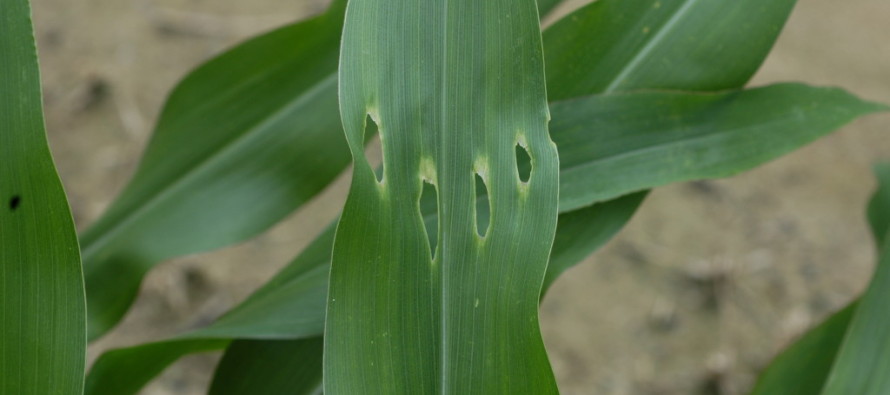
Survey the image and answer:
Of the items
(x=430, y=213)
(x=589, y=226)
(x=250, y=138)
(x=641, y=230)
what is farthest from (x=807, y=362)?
(x=641, y=230)

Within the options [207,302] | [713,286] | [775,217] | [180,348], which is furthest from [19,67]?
[775,217]

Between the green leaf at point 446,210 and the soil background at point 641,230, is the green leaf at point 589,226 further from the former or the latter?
the soil background at point 641,230

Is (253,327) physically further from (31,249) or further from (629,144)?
(629,144)

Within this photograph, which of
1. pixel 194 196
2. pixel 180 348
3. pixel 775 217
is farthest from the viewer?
pixel 775 217

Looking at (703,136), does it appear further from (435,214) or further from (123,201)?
(123,201)

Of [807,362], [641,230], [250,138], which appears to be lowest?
[641,230]

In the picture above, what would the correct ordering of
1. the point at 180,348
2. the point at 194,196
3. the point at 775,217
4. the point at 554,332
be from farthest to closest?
the point at 775,217 < the point at 554,332 < the point at 194,196 < the point at 180,348

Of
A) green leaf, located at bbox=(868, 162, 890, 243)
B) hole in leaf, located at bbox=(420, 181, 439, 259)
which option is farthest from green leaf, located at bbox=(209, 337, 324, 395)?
green leaf, located at bbox=(868, 162, 890, 243)

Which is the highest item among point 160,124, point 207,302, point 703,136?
point 160,124
